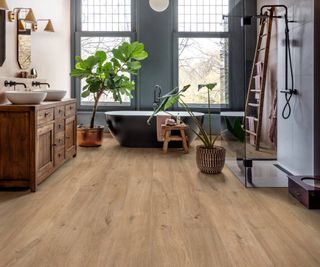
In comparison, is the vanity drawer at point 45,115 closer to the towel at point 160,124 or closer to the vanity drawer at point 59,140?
the vanity drawer at point 59,140

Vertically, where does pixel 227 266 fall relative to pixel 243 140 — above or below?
below

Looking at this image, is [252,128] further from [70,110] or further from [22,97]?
[22,97]

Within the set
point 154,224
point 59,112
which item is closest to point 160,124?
point 59,112

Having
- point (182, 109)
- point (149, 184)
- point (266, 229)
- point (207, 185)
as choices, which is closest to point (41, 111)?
point (149, 184)

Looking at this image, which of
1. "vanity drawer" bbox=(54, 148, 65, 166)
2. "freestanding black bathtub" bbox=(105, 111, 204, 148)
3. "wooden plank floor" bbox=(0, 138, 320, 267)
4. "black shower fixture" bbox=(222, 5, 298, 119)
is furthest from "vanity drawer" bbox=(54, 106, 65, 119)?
"black shower fixture" bbox=(222, 5, 298, 119)

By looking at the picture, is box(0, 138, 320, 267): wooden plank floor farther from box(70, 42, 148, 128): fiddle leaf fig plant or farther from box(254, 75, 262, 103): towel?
box(70, 42, 148, 128): fiddle leaf fig plant

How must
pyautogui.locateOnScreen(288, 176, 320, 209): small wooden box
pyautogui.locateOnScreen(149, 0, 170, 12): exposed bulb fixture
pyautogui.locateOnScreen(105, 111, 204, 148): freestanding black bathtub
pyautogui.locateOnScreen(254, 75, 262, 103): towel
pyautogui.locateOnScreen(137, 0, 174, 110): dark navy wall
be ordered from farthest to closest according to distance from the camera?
pyautogui.locateOnScreen(137, 0, 174, 110): dark navy wall → pyautogui.locateOnScreen(149, 0, 170, 12): exposed bulb fixture → pyautogui.locateOnScreen(105, 111, 204, 148): freestanding black bathtub → pyautogui.locateOnScreen(254, 75, 262, 103): towel → pyautogui.locateOnScreen(288, 176, 320, 209): small wooden box

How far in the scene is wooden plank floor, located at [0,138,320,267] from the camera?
6.59ft

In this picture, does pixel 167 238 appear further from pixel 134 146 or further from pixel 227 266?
pixel 134 146

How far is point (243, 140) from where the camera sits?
3.98 meters

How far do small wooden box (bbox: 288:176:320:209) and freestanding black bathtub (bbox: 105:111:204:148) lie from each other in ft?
8.62

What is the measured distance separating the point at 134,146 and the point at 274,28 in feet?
9.28

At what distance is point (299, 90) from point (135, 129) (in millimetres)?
2774

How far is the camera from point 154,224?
2.52 meters
